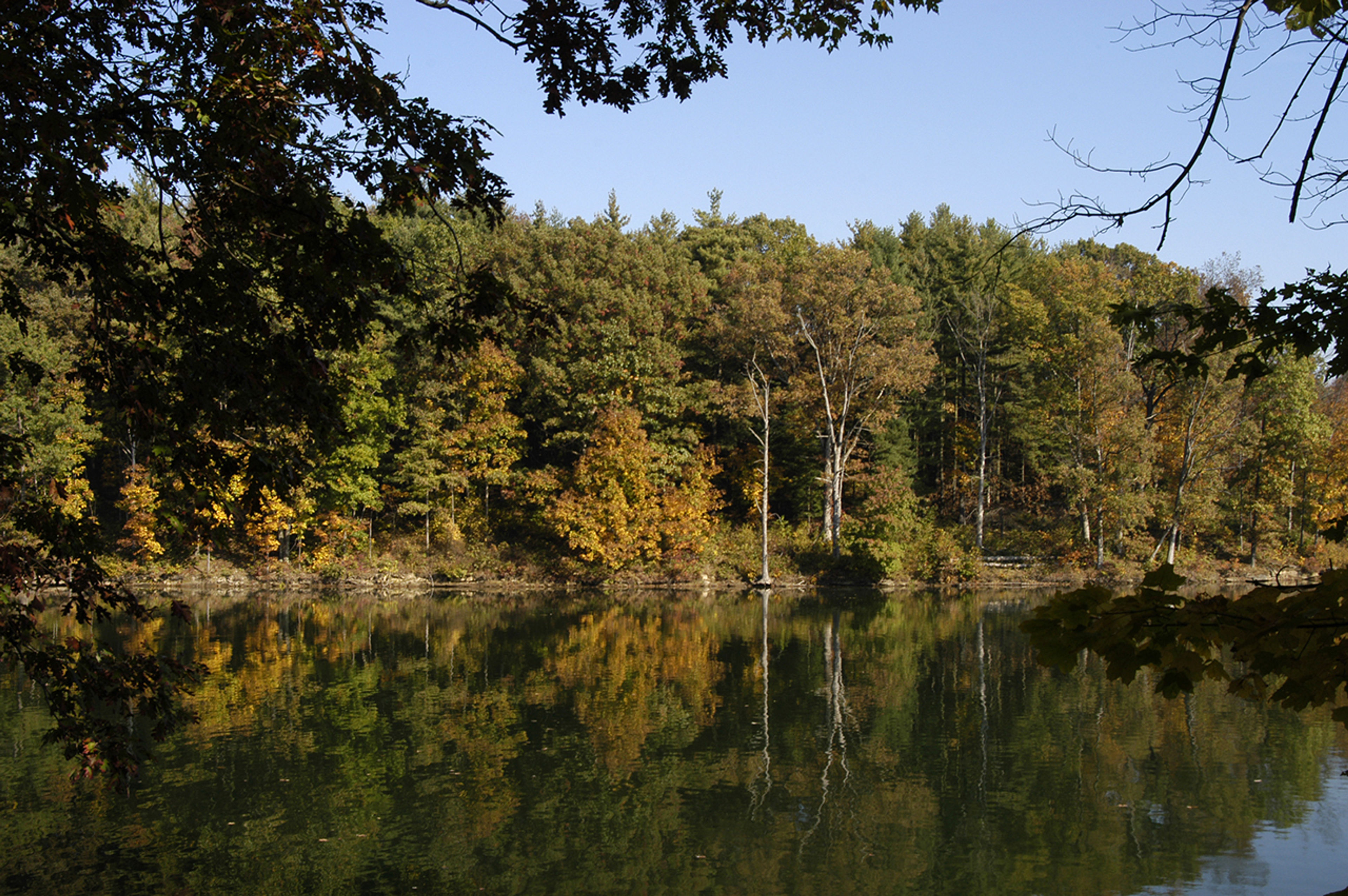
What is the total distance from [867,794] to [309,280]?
8233 millimetres

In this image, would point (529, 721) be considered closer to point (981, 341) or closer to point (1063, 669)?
point (1063, 669)

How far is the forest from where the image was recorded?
112 feet

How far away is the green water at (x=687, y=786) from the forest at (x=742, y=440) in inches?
599

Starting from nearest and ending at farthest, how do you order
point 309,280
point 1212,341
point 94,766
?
point 1212,341 < point 309,280 < point 94,766

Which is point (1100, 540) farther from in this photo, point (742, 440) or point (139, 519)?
point (139, 519)

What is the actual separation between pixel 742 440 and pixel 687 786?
30.3 m

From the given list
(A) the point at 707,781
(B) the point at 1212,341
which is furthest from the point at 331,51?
(A) the point at 707,781

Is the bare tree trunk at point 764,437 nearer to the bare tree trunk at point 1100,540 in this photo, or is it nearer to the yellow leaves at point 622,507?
the yellow leaves at point 622,507

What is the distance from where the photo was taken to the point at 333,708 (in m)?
15.1

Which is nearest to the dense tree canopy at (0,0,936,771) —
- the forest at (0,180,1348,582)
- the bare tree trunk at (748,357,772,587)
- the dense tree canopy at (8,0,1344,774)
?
the dense tree canopy at (8,0,1344,774)

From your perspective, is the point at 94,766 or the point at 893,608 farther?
the point at 893,608

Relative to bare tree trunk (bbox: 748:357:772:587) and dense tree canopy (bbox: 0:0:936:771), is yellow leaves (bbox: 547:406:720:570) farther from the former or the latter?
dense tree canopy (bbox: 0:0:936:771)

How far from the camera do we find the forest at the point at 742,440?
34.2 metres

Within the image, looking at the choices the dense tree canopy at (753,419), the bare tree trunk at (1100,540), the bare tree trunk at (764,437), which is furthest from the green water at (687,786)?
the bare tree trunk at (1100,540)
